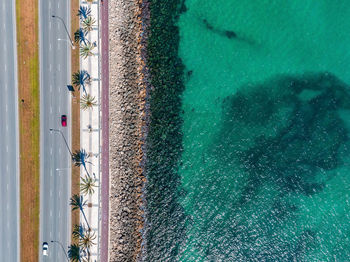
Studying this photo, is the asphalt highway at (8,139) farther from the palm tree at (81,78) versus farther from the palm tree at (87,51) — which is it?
the palm tree at (87,51)

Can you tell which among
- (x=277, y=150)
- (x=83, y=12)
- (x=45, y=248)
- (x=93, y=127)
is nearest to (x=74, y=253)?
(x=45, y=248)

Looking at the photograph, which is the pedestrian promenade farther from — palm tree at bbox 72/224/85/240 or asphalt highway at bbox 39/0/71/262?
asphalt highway at bbox 39/0/71/262

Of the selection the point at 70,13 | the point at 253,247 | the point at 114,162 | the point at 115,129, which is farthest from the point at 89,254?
the point at 70,13

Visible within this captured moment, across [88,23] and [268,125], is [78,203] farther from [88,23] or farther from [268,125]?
[268,125]

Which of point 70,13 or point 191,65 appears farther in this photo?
point 191,65

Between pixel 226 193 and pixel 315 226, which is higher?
pixel 226 193

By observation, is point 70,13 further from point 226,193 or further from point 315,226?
point 315,226
